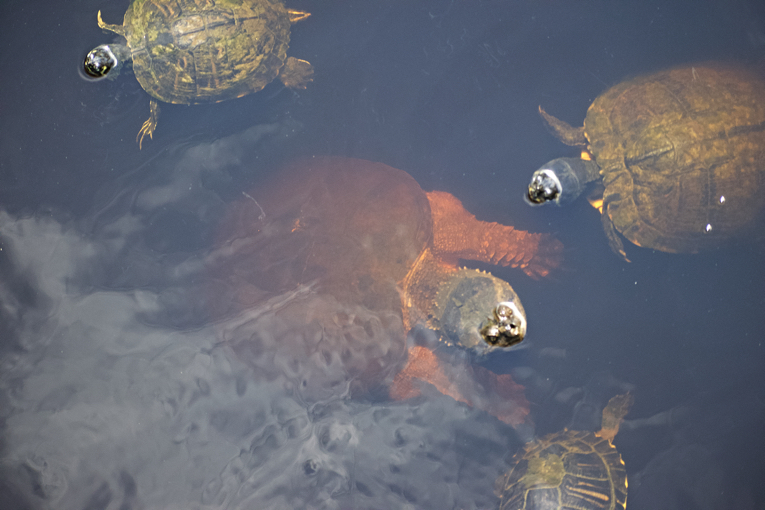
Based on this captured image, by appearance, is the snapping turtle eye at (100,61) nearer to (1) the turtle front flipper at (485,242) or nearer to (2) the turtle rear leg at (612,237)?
(1) the turtle front flipper at (485,242)

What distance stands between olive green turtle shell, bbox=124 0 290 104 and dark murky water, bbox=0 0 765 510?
139 millimetres

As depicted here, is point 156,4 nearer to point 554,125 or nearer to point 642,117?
point 554,125

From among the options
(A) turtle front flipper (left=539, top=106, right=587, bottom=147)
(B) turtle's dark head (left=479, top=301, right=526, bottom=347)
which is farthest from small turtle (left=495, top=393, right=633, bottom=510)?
(A) turtle front flipper (left=539, top=106, right=587, bottom=147)

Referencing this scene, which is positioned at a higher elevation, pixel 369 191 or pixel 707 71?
pixel 707 71

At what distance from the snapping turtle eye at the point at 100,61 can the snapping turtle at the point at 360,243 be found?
1341 mm

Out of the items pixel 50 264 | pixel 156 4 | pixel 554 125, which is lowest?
pixel 50 264

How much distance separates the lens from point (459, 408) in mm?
3521

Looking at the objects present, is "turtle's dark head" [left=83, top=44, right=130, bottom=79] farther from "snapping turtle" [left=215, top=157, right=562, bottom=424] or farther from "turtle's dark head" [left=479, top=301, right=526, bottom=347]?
"turtle's dark head" [left=479, top=301, right=526, bottom=347]

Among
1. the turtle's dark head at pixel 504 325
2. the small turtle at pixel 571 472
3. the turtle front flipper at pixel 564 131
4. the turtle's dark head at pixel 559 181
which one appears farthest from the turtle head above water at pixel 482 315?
the turtle front flipper at pixel 564 131

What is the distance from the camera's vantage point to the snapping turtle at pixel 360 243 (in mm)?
3650

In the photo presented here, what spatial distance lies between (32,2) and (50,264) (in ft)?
6.15

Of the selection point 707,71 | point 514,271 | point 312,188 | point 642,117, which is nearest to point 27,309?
point 312,188

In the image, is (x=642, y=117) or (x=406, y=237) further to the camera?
(x=406, y=237)

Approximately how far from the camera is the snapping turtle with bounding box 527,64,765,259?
337cm
